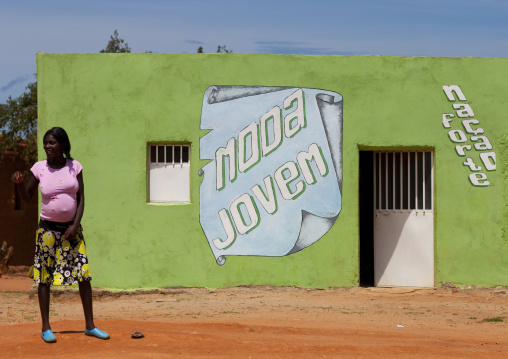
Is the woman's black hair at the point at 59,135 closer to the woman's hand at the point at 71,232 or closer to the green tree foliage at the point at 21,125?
the woman's hand at the point at 71,232

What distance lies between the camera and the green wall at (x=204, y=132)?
11211 mm

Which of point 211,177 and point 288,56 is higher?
point 288,56

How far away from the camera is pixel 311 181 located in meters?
11.3

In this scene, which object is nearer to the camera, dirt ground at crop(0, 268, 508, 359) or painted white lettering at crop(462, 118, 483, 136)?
dirt ground at crop(0, 268, 508, 359)

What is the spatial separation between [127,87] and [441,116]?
4.83 metres

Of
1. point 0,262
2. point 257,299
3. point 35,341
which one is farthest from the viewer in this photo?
point 0,262

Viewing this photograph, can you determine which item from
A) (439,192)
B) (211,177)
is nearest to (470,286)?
(439,192)

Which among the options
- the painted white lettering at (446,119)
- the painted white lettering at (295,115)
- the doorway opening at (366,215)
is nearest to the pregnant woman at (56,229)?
the painted white lettering at (295,115)

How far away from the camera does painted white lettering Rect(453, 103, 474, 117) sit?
11375 millimetres

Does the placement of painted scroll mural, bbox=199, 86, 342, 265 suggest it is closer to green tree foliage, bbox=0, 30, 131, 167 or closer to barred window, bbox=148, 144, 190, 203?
barred window, bbox=148, 144, 190, 203

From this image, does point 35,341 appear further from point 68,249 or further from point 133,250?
point 133,250

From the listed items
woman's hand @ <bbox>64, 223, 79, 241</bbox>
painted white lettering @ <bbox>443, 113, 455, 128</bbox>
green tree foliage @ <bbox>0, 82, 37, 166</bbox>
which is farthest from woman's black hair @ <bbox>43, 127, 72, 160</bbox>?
green tree foliage @ <bbox>0, 82, 37, 166</bbox>

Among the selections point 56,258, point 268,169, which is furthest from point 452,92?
point 56,258

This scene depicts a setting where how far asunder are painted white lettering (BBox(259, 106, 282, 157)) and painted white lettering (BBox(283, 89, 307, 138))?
0.40ft
